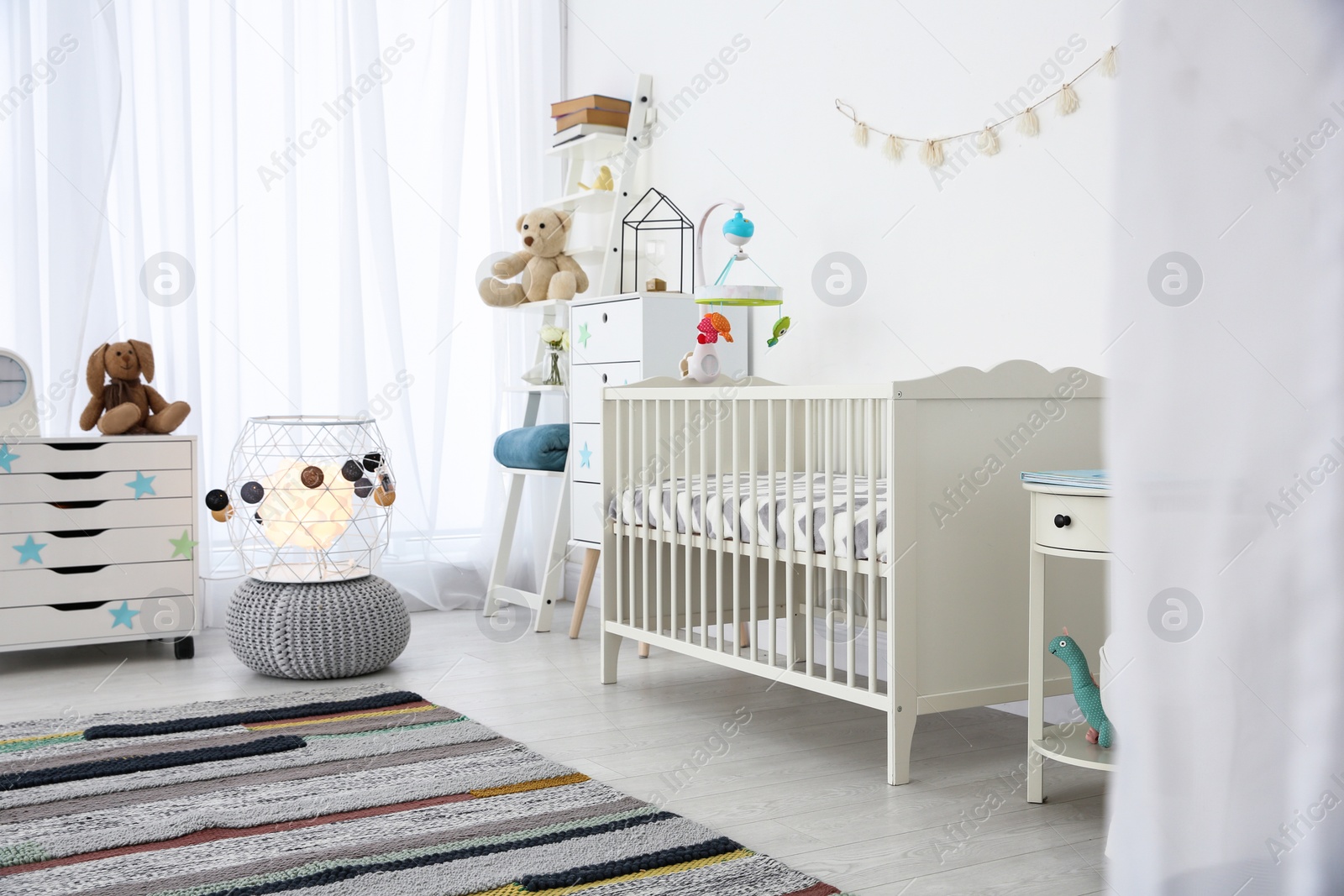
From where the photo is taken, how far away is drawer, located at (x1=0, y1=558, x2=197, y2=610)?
2.79m

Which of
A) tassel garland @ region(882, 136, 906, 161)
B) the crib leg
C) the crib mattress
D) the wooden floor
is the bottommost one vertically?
the wooden floor

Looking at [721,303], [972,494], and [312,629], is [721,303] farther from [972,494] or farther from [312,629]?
[312,629]

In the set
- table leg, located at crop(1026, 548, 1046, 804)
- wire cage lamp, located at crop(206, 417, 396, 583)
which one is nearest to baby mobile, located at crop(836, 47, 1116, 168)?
table leg, located at crop(1026, 548, 1046, 804)

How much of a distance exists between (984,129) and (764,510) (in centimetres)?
92

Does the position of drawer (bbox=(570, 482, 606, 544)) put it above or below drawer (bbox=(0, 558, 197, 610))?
above

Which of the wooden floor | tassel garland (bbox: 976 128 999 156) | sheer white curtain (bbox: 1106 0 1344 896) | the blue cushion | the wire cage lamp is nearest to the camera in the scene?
sheer white curtain (bbox: 1106 0 1344 896)

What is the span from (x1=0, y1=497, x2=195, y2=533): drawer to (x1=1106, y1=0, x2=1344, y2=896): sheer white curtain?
8.53ft

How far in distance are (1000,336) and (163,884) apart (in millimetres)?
1773

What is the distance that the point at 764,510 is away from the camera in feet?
7.11

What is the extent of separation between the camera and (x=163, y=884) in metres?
1.46

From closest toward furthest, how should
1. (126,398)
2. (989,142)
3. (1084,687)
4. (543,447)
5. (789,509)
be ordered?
1. (1084,687)
2. (789,509)
3. (989,142)
4. (126,398)
5. (543,447)

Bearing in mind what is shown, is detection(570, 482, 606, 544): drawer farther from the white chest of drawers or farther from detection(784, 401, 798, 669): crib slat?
detection(784, 401, 798, 669): crib slat

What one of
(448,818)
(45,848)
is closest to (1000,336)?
(448,818)

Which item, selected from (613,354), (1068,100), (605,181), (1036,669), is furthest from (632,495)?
(605,181)
